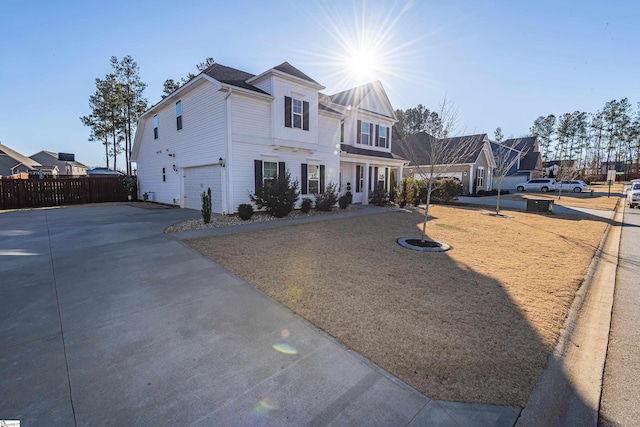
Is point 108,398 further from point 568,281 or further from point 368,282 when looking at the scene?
point 568,281

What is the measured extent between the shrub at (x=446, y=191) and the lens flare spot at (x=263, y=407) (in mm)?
18424

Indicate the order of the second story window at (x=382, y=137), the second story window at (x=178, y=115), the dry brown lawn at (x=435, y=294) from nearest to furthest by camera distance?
the dry brown lawn at (x=435, y=294), the second story window at (x=178, y=115), the second story window at (x=382, y=137)

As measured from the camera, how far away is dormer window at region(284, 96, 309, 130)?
486 inches

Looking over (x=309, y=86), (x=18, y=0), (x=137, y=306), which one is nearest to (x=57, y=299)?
(x=137, y=306)

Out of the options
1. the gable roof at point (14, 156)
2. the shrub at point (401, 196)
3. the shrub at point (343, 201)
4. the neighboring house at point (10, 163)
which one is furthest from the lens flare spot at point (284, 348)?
the gable roof at point (14, 156)

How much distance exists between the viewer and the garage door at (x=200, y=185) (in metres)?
12.3

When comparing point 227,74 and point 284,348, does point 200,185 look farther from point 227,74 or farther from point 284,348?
point 284,348

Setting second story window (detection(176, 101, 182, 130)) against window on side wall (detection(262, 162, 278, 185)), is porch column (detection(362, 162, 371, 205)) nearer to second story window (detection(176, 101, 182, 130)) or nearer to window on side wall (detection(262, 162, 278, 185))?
window on side wall (detection(262, 162, 278, 185))

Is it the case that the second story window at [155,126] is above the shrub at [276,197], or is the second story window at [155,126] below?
above

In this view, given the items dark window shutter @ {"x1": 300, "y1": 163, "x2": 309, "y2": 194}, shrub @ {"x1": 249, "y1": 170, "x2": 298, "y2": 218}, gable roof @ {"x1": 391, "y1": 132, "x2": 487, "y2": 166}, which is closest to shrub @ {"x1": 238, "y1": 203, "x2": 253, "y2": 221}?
shrub @ {"x1": 249, "y1": 170, "x2": 298, "y2": 218}

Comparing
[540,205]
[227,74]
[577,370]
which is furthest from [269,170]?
[540,205]

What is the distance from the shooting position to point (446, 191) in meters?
18.7

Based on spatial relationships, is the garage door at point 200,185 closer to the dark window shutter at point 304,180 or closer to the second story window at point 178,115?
the second story window at point 178,115

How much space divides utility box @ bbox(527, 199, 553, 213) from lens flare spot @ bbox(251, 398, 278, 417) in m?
17.9
